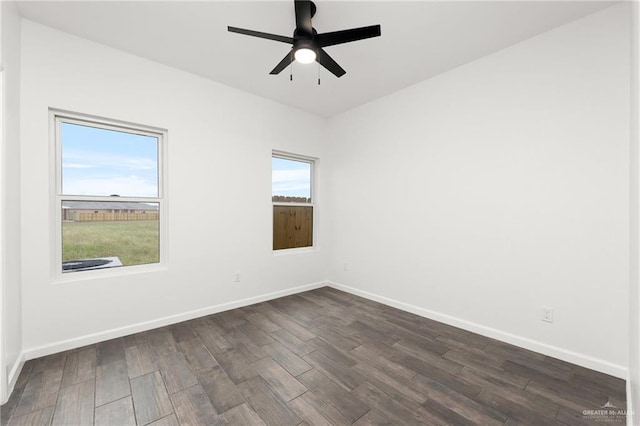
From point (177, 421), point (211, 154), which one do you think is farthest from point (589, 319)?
point (211, 154)

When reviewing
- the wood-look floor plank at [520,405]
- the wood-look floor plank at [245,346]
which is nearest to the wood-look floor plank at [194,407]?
the wood-look floor plank at [245,346]

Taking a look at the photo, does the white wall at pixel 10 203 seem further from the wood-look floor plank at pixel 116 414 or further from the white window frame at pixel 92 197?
the wood-look floor plank at pixel 116 414

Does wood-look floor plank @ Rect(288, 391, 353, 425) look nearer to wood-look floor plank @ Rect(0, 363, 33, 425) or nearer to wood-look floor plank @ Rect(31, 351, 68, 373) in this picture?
wood-look floor plank @ Rect(0, 363, 33, 425)

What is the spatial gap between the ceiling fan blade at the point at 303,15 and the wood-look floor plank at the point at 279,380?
101 inches

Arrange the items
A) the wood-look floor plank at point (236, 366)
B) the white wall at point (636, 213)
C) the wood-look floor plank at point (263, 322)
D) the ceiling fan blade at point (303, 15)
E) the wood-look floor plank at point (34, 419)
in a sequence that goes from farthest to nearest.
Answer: the wood-look floor plank at point (263, 322) → the wood-look floor plank at point (236, 366) → the ceiling fan blade at point (303, 15) → the wood-look floor plank at point (34, 419) → the white wall at point (636, 213)

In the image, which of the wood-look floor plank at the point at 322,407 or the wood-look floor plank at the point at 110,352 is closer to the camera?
the wood-look floor plank at the point at 322,407

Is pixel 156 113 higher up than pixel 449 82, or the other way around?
pixel 449 82

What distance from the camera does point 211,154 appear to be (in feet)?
10.6

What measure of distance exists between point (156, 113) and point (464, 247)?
3595 millimetres

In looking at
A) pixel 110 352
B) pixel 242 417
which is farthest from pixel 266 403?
pixel 110 352

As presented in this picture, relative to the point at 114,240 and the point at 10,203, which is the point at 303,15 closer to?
the point at 10,203

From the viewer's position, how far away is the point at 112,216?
8.89 ft

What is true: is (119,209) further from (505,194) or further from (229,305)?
(505,194)

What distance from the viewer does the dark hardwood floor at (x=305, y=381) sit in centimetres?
163
